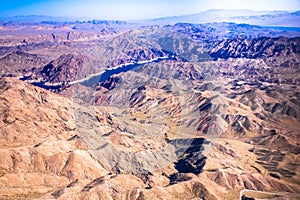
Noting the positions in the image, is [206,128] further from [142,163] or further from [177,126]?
[142,163]

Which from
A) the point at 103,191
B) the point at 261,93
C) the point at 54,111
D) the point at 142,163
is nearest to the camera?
the point at 103,191

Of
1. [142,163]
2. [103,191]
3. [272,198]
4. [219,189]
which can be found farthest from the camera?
[142,163]

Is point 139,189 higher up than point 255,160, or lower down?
higher up

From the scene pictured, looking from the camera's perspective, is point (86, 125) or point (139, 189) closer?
point (139, 189)

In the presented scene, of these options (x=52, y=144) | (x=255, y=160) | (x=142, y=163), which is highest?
(x=52, y=144)

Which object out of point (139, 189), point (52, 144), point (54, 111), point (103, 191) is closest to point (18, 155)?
point (52, 144)

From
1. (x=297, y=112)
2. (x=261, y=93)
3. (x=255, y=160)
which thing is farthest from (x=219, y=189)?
(x=261, y=93)

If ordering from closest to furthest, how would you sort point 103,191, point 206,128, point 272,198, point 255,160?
point 103,191 < point 272,198 < point 255,160 < point 206,128

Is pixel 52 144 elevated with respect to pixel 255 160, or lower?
elevated

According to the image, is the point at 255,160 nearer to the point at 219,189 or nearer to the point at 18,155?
the point at 219,189
